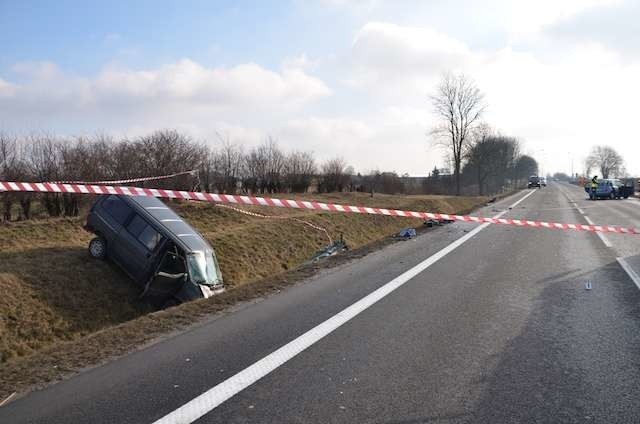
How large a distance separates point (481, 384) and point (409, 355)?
0.85 metres

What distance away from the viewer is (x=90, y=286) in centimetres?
1108

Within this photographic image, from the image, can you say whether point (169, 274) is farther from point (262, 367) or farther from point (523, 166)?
point (523, 166)

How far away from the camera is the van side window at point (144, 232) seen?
1085 centimetres

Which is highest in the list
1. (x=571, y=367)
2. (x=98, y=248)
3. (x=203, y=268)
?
(x=98, y=248)

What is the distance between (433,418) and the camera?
351 centimetres

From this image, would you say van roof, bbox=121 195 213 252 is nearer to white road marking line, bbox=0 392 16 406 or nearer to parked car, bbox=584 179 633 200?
white road marking line, bbox=0 392 16 406

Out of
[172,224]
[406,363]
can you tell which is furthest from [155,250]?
[406,363]

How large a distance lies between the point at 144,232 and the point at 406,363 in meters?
7.89

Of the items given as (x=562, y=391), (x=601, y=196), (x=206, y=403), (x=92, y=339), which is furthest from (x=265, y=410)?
(x=601, y=196)

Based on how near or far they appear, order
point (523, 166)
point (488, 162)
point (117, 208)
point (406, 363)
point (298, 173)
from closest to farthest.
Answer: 1. point (406, 363)
2. point (117, 208)
3. point (298, 173)
4. point (488, 162)
5. point (523, 166)

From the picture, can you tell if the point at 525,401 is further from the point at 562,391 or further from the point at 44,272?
the point at 44,272

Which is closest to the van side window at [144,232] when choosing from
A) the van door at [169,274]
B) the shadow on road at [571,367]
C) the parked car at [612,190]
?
the van door at [169,274]

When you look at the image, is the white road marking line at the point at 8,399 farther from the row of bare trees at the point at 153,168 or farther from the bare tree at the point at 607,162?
the bare tree at the point at 607,162

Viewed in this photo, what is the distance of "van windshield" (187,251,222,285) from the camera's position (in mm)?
10555
